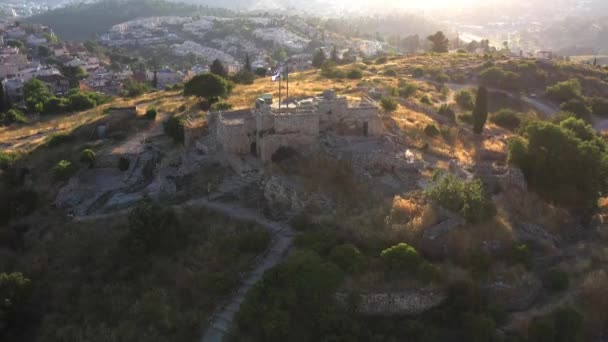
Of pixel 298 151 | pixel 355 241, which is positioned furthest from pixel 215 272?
pixel 298 151

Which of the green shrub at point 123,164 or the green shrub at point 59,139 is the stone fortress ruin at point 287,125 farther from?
the green shrub at point 59,139

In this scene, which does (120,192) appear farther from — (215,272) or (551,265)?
(551,265)

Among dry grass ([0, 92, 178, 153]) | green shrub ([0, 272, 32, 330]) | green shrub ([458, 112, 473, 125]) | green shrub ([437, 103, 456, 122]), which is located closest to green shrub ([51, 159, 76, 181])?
dry grass ([0, 92, 178, 153])

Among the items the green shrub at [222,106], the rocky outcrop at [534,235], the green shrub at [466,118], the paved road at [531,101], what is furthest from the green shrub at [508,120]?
the green shrub at [222,106]

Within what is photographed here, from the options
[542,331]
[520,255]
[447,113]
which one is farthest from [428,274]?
[447,113]

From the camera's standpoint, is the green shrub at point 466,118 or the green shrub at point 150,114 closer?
the green shrub at point 150,114

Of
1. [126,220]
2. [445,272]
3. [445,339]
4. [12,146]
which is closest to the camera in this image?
[445,339]

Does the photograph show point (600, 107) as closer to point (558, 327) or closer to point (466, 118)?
point (466, 118)
